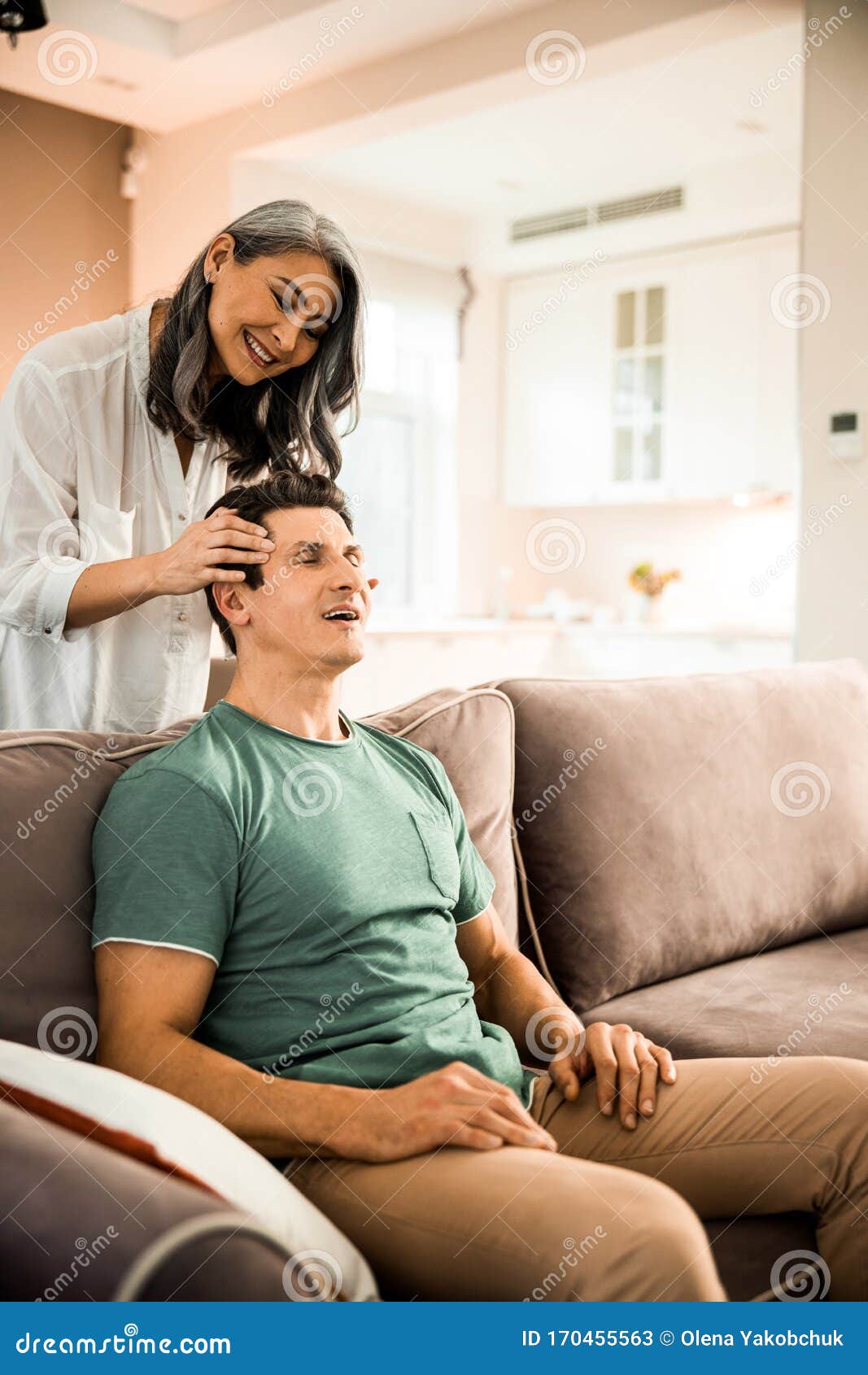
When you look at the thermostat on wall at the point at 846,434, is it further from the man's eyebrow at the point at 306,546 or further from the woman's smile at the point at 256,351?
the man's eyebrow at the point at 306,546

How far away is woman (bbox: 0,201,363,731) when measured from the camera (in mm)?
1672

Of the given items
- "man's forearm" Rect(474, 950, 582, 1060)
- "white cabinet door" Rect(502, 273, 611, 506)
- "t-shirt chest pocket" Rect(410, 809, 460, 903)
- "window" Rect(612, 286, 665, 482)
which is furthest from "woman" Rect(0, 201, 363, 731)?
"white cabinet door" Rect(502, 273, 611, 506)

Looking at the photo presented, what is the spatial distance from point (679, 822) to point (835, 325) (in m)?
2.25

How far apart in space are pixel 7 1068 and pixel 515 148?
195 inches

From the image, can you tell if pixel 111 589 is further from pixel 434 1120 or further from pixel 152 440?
pixel 434 1120

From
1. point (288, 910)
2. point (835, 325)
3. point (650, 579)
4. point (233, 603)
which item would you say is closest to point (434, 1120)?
point (288, 910)

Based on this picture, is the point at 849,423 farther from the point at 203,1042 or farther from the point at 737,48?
the point at 203,1042

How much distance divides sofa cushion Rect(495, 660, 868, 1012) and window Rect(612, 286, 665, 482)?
13.1 ft

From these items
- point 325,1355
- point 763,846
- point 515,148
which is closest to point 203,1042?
point 325,1355

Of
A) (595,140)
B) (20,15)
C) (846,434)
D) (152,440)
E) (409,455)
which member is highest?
(595,140)

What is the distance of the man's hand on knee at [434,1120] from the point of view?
3.74 ft

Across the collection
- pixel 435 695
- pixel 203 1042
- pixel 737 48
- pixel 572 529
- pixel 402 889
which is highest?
pixel 737 48

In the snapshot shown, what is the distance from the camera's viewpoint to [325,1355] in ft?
2.97

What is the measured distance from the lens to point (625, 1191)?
1078 millimetres
